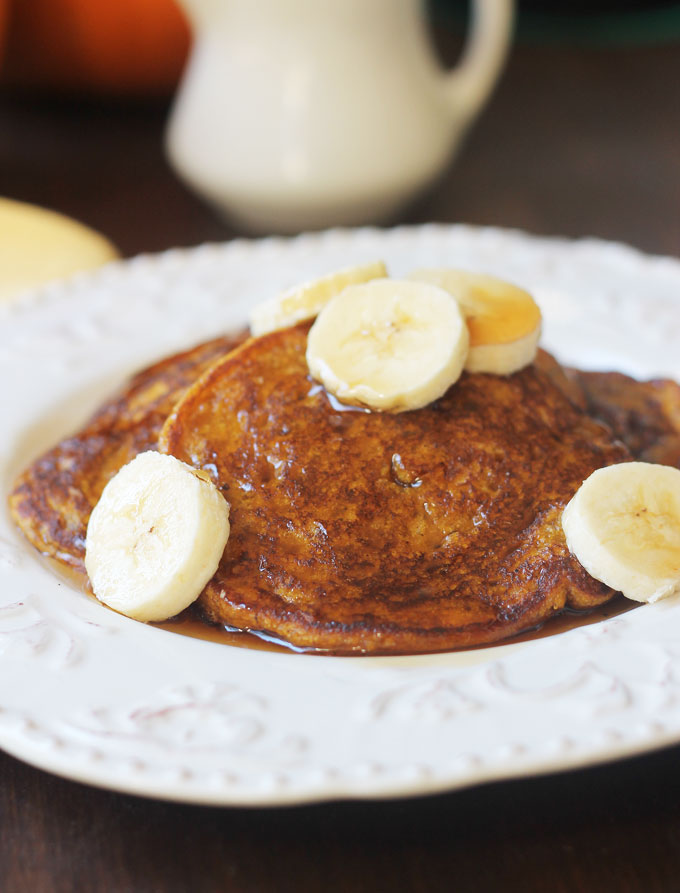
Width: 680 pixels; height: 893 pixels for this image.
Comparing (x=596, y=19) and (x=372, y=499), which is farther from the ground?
(x=372, y=499)

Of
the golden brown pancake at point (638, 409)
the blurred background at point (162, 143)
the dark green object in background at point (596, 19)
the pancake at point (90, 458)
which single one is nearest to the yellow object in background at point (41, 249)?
the blurred background at point (162, 143)

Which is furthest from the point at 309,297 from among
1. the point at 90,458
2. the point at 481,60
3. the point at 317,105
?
the point at 481,60

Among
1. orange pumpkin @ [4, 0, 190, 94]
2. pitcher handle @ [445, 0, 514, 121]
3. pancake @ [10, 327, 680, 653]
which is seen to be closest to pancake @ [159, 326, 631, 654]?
pancake @ [10, 327, 680, 653]

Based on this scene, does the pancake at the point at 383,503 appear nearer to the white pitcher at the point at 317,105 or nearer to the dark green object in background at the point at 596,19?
the white pitcher at the point at 317,105

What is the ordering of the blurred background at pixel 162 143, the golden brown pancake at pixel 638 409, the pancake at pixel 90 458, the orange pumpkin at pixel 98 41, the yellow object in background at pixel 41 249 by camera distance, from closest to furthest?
1. the pancake at pixel 90 458
2. the golden brown pancake at pixel 638 409
3. the yellow object in background at pixel 41 249
4. the blurred background at pixel 162 143
5. the orange pumpkin at pixel 98 41

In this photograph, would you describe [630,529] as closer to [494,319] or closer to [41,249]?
[494,319]

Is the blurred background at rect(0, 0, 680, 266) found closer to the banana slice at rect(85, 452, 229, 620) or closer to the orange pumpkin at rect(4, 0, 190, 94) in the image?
the orange pumpkin at rect(4, 0, 190, 94)
